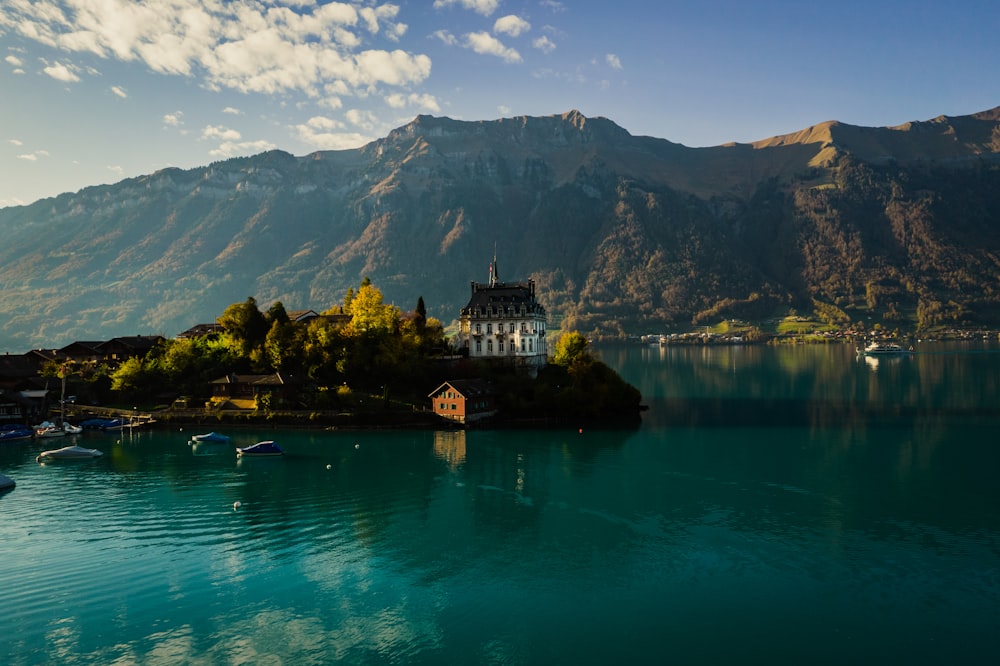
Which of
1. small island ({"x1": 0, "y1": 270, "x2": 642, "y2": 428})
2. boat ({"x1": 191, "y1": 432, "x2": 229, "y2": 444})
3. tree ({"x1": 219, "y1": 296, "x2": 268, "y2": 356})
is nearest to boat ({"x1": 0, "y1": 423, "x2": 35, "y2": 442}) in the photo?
small island ({"x1": 0, "y1": 270, "x2": 642, "y2": 428})

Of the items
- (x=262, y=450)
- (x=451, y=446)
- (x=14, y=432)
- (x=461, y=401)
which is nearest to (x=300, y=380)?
(x=262, y=450)

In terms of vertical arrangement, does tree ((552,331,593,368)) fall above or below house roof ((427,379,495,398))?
above

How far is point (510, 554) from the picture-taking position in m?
51.3

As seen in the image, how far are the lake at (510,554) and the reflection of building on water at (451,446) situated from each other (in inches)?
31.5

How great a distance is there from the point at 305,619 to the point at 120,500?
1434 inches

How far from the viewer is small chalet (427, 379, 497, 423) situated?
105438 mm

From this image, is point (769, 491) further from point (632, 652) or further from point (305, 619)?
point (305, 619)

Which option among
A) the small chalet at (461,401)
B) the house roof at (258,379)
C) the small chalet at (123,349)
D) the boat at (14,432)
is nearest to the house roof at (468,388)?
the small chalet at (461,401)

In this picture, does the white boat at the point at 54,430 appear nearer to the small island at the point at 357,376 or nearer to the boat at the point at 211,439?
the small island at the point at 357,376

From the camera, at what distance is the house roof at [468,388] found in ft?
350

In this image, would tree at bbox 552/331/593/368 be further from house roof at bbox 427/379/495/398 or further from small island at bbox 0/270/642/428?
house roof at bbox 427/379/495/398

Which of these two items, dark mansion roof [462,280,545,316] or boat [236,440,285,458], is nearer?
boat [236,440,285,458]

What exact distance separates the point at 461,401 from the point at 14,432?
218ft

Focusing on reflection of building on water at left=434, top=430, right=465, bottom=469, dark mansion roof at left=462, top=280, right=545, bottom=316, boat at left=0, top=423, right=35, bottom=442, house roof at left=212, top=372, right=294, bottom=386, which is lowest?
reflection of building on water at left=434, top=430, right=465, bottom=469
